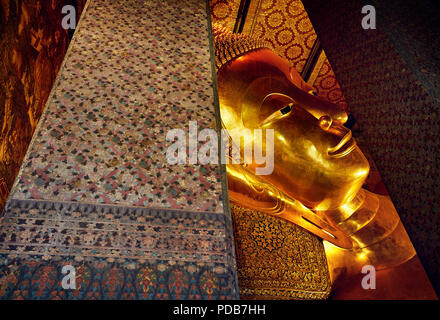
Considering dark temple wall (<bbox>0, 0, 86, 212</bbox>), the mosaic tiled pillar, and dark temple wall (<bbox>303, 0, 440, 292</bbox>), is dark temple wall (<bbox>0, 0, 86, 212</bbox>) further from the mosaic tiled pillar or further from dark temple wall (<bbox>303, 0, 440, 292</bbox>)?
dark temple wall (<bbox>303, 0, 440, 292</bbox>)

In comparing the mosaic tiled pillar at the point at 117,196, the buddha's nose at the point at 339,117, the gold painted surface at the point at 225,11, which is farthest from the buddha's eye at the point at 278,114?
the gold painted surface at the point at 225,11

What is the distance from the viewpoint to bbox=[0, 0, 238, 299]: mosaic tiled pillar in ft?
2.73

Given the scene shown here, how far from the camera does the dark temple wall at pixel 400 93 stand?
1150 mm

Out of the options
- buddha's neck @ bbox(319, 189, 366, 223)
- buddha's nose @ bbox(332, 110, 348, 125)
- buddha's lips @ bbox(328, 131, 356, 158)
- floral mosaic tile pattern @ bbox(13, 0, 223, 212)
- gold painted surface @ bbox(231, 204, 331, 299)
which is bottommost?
gold painted surface @ bbox(231, 204, 331, 299)

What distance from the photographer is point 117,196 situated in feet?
3.20

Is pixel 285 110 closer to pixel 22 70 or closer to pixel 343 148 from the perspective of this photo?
pixel 343 148

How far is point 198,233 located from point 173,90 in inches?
26.3

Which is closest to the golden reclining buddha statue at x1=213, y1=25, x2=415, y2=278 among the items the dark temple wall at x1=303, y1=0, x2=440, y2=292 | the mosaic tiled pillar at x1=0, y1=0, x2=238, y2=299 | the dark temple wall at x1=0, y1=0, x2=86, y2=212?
the dark temple wall at x1=303, y1=0, x2=440, y2=292

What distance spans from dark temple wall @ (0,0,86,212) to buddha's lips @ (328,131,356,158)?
6.51 ft

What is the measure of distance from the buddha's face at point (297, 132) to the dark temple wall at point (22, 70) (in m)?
1.22

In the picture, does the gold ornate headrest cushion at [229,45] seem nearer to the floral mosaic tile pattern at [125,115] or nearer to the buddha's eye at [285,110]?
the buddha's eye at [285,110]

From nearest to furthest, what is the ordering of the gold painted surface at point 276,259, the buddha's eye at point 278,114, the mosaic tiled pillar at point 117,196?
the mosaic tiled pillar at point 117,196 → the gold painted surface at point 276,259 → the buddha's eye at point 278,114
